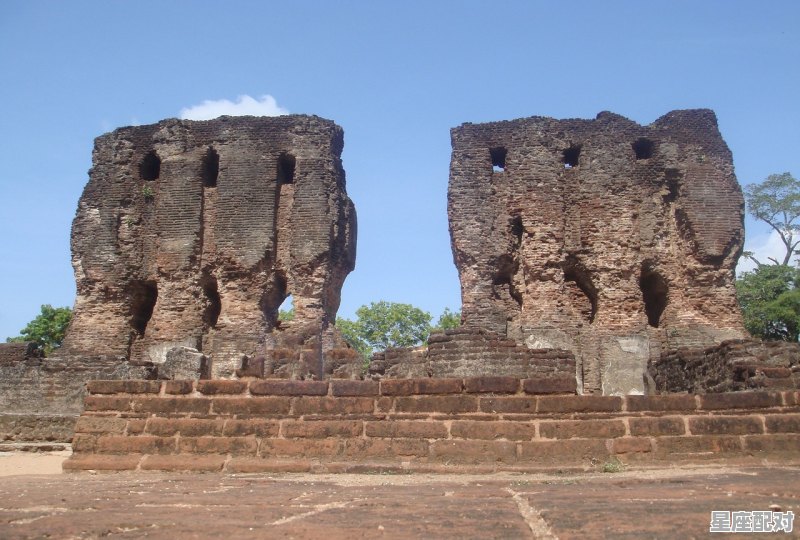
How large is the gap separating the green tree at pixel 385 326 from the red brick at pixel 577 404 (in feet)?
124

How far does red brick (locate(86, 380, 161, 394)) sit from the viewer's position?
6180 millimetres

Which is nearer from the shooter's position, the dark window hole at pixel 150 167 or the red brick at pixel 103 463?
the red brick at pixel 103 463

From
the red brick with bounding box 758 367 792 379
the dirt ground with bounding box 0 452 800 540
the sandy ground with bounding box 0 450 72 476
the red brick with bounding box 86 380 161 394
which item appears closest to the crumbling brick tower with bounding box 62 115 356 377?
the sandy ground with bounding box 0 450 72 476

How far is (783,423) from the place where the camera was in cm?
565

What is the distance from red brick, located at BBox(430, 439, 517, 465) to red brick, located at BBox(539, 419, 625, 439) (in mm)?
310

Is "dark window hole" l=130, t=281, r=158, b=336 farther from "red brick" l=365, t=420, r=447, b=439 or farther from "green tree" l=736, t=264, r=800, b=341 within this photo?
"green tree" l=736, t=264, r=800, b=341

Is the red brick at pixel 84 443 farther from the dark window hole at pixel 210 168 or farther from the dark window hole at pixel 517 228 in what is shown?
the dark window hole at pixel 210 168

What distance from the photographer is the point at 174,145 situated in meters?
21.5

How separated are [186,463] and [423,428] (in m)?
1.95

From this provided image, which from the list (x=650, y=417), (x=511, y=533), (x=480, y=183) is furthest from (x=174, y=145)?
(x=511, y=533)

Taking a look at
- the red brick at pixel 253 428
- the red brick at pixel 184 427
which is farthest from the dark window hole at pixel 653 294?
the red brick at pixel 184 427

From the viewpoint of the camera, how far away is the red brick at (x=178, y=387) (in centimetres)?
616

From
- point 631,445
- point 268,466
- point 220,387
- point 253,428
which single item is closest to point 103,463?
point 220,387

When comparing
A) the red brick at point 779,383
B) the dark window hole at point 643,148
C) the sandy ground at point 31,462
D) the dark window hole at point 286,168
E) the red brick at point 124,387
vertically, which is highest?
the dark window hole at point 643,148
